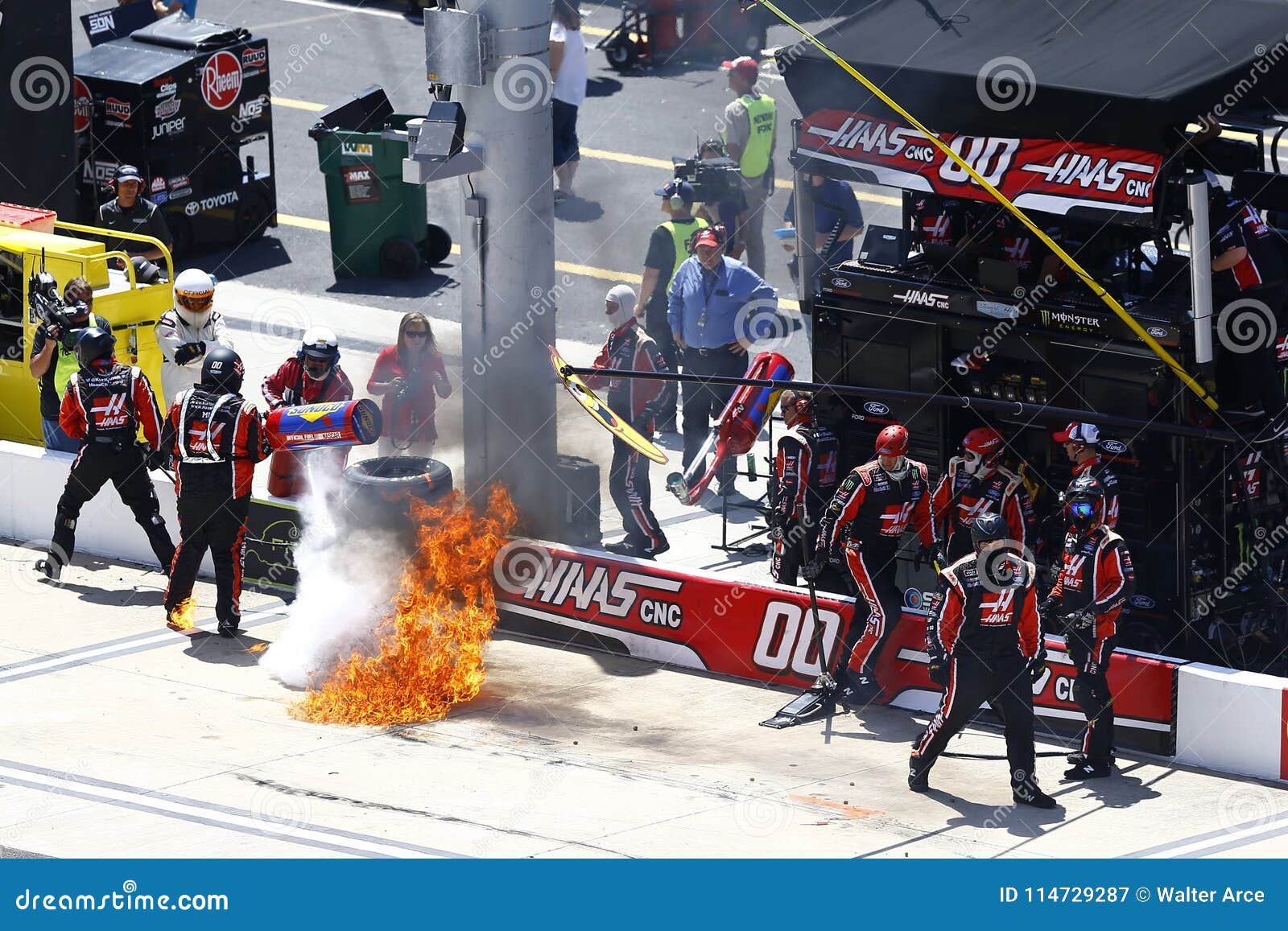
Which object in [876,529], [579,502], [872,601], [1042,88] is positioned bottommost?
[872,601]

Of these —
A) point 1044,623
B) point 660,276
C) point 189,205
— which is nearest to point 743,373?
point 660,276

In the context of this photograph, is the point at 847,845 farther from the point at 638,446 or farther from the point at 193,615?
the point at 193,615

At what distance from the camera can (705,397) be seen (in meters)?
15.6

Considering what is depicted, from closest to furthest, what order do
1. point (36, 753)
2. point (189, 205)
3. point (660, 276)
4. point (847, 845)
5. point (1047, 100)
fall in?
point (847, 845), point (36, 753), point (1047, 100), point (660, 276), point (189, 205)

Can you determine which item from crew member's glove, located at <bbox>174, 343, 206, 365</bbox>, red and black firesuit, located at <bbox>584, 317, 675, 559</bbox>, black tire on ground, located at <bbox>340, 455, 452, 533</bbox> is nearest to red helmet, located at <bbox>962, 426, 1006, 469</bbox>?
red and black firesuit, located at <bbox>584, 317, 675, 559</bbox>

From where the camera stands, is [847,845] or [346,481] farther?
[346,481]

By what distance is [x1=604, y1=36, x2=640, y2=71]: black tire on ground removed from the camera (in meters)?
24.9

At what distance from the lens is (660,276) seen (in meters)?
16.8

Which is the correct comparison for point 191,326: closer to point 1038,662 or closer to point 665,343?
point 665,343

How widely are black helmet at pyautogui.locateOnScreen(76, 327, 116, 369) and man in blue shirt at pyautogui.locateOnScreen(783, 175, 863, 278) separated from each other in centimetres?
515

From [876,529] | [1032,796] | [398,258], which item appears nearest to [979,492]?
[876,529]

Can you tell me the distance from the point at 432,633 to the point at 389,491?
1.03 meters

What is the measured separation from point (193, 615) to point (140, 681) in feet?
4.00

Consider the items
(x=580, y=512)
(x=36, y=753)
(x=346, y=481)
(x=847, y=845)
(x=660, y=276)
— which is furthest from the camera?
(x=660, y=276)
